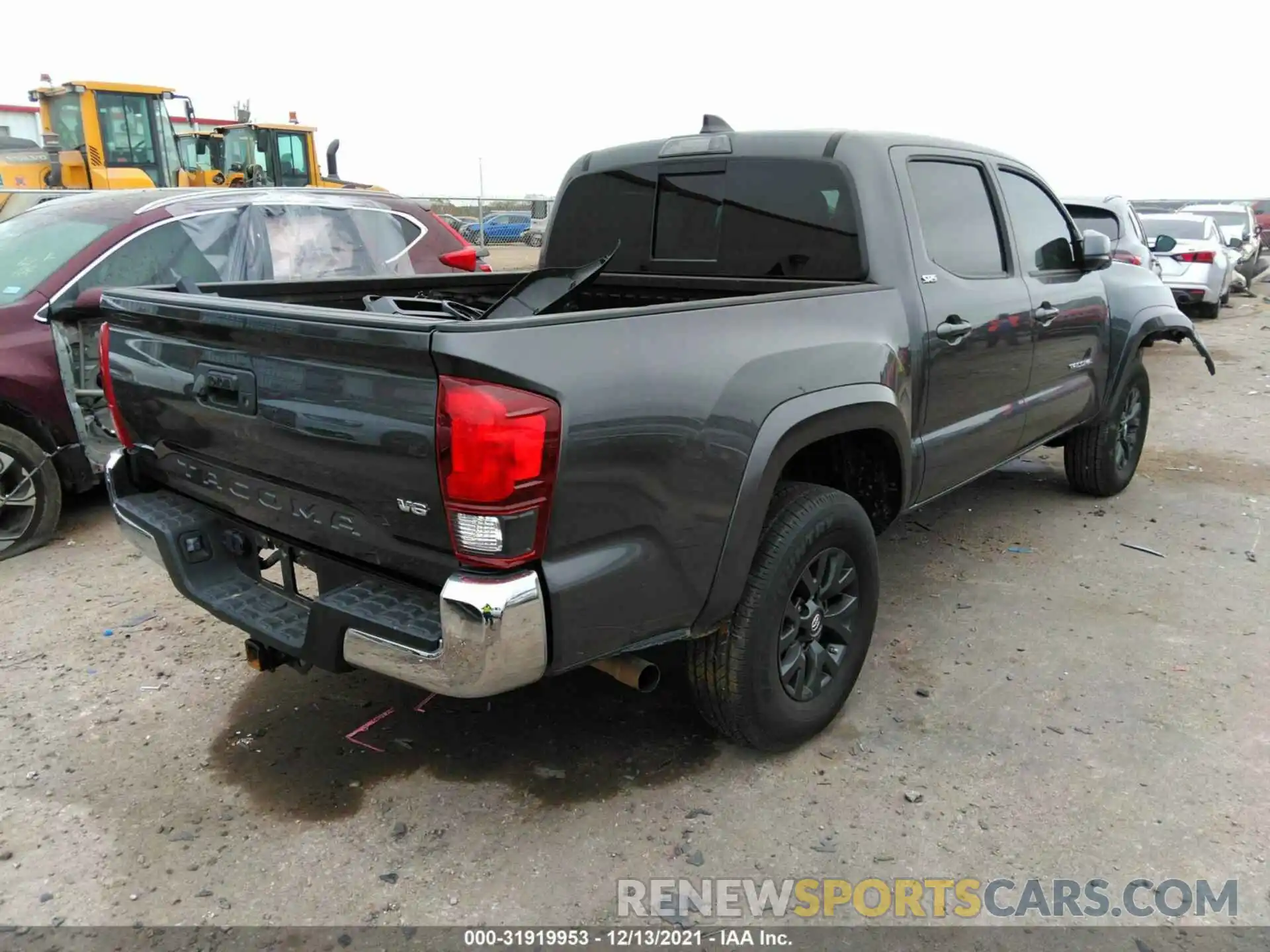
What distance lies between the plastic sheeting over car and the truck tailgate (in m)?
2.26

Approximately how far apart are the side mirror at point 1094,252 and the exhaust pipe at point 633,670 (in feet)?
11.2

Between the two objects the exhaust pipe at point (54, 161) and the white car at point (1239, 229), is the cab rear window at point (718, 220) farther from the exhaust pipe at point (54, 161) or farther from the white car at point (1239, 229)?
the white car at point (1239, 229)

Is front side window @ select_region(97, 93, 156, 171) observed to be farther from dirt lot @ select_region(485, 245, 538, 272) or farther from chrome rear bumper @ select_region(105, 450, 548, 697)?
chrome rear bumper @ select_region(105, 450, 548, 697)

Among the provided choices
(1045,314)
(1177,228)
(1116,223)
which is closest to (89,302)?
(1045,314)

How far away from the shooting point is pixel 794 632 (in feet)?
9.86

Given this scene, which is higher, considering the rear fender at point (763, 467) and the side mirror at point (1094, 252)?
the side mirror at point (1094, 252)

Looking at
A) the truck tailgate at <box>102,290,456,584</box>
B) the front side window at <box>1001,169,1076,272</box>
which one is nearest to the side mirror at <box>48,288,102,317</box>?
the truck tailgate at <box>102,290,456,584</box>

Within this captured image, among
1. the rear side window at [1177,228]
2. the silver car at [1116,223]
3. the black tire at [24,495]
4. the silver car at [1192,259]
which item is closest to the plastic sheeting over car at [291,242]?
the black tire at [24,495]

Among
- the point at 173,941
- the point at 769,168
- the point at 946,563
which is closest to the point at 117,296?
the point at 173,941

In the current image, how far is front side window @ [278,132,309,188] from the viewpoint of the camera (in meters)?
15.8

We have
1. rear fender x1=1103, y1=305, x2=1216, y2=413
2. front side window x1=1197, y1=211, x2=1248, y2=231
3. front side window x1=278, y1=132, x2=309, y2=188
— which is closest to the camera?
rear fender x1=1103, y1=305, x2=1216, y2=413

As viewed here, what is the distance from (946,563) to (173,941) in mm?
3799

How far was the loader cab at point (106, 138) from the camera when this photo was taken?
39.5 feet

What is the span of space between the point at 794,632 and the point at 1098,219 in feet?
27.5
